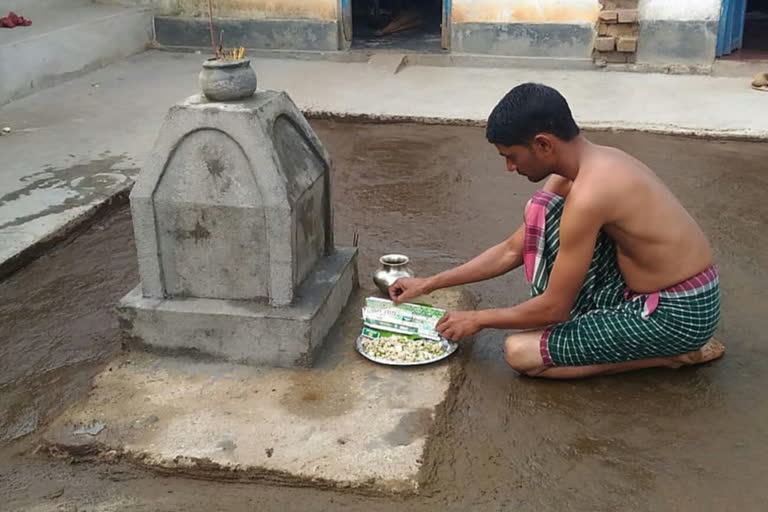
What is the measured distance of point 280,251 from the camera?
10.1 ft

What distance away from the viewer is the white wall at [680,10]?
7570mm

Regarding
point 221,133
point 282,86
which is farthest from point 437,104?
point 221,133

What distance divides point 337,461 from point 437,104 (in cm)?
480

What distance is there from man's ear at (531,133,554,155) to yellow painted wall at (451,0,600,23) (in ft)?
18.6

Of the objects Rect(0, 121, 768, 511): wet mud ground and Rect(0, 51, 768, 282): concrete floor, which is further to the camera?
Rect(0, 51, 768, 282): concrete floor

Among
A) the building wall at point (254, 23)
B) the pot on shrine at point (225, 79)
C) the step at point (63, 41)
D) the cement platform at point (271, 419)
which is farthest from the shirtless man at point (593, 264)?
the building wall at point (254, 23)

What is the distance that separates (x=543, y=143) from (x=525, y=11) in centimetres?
576

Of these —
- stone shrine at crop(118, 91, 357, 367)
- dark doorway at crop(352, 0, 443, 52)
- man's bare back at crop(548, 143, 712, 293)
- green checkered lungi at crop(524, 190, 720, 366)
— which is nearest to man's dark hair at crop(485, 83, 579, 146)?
man's bare back at crop(548, 143, 712, 293)

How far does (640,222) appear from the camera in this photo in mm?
2771

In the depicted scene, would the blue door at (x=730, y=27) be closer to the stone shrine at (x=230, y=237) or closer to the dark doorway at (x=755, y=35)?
the dark doorway at (x=755, y=35)

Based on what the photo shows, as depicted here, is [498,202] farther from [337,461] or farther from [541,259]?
[337,461]

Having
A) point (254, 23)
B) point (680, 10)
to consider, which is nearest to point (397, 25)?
point (254, 23)

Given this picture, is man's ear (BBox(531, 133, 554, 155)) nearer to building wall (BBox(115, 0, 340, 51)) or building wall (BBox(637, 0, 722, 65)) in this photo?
building wall (BBox(637, 0, 722, 65))

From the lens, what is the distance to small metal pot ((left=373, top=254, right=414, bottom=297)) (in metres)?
3.49
